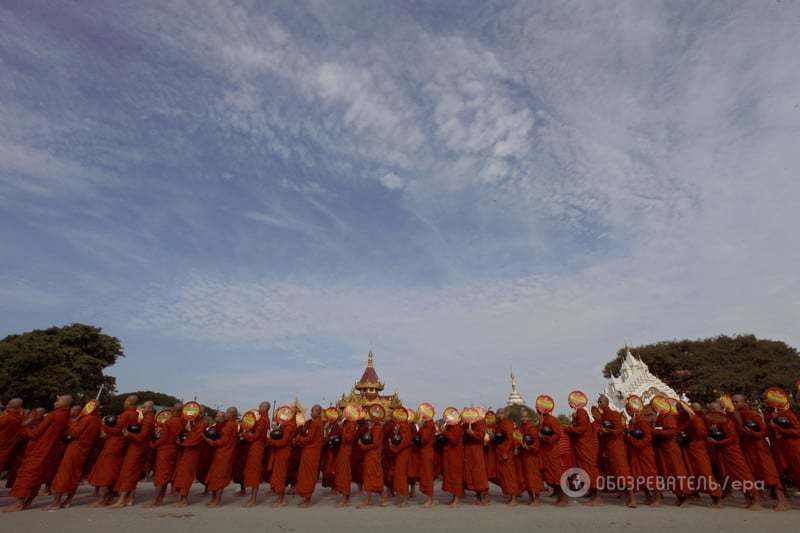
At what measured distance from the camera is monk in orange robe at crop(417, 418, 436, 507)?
30.8 feet

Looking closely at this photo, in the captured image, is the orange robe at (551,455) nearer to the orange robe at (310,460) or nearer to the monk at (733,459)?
the monk at (733,459)

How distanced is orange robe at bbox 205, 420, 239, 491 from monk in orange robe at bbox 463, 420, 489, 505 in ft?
16.4

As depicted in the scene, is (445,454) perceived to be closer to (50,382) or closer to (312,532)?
(312,532)

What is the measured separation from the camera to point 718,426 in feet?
29.2

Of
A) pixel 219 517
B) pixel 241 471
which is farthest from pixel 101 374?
pixel 219 517

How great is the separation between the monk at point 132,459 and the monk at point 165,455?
0.24m

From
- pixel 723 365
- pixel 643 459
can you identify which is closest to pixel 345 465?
pixel 643 459

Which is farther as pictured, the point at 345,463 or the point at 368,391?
the point at 368,391

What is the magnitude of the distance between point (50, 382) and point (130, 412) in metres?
28.0

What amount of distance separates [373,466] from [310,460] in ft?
4.43

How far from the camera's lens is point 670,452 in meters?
8.95

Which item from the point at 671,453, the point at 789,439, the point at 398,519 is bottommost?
the point at 398,519

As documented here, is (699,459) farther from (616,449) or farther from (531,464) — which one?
(531,464)

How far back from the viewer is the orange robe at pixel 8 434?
8.59m
